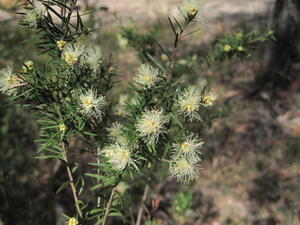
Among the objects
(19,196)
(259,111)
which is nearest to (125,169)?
A: (19,196)

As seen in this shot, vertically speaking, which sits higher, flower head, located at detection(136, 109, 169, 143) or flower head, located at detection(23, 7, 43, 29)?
flower head, located at detection(23, 7, 43, 29)

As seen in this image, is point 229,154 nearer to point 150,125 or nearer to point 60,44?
point 150,125

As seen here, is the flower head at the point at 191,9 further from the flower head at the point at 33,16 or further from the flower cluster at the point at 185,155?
the flower head at the point at 33,16

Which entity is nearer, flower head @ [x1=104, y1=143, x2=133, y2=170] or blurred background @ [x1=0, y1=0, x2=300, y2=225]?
flower head @ [x1=104, y1=143, x2=133, y2=170]

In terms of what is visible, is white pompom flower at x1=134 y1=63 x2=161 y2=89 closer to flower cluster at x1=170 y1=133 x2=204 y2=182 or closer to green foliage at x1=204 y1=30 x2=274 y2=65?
flower cluster at x1=170 y1=133 x2=204 y2=182

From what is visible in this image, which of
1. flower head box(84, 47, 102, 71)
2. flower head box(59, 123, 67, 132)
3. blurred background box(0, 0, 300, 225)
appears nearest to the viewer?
flower head box(59, 123, 67, 132)

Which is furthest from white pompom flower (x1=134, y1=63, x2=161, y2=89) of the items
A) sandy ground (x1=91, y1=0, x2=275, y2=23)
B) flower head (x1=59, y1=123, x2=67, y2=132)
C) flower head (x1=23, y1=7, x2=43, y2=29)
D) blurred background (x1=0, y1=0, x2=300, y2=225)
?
sandy ground (x1=91, y1=0, x2=275, y2=23)

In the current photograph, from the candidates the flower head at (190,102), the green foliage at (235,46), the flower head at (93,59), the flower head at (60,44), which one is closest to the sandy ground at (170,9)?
the green foliage at (235,46)
